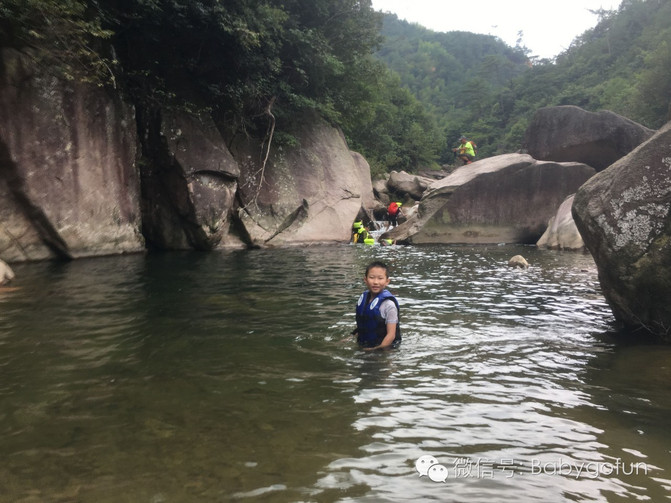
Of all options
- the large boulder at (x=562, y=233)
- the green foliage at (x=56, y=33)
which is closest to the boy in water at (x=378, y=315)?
the green foliage at (x=56, y=33)

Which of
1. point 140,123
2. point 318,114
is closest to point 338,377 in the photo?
point 140,123

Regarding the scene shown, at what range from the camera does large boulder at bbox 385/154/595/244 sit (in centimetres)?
1994

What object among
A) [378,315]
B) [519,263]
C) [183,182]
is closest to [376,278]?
[378,315]

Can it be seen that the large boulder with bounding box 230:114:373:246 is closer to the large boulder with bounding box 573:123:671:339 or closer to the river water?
the river water

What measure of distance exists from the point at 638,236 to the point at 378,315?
3127 mm

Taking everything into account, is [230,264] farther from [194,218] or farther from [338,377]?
[338,377]

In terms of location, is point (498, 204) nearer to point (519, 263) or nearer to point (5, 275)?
point (519, 263)

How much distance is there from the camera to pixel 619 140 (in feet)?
69.7

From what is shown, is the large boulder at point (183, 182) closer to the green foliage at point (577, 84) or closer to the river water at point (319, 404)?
the river water at point (319, 404)

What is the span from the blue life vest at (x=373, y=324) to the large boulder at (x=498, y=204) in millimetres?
14512

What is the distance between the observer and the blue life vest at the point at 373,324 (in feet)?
17.9

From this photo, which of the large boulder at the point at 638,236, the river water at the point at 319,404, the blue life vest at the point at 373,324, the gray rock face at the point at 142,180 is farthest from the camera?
the gray rock face at the point at 142,180

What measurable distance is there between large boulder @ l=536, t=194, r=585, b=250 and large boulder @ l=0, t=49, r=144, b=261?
1391 cm

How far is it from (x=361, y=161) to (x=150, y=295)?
707 inches
